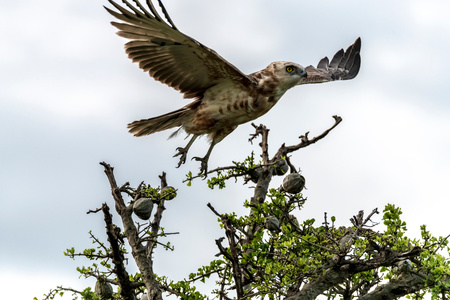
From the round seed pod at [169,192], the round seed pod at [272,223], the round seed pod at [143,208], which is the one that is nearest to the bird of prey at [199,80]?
the round seed pod at [169,192]

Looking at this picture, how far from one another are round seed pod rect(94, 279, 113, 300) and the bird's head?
275 centimetres

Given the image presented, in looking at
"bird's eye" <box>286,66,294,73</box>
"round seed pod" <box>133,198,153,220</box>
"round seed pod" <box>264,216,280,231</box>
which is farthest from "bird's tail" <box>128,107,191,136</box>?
"round seed pod" <box>264,216,280,231</box>

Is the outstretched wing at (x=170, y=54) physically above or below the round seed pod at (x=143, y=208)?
above

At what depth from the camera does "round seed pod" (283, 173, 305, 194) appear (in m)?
5.88

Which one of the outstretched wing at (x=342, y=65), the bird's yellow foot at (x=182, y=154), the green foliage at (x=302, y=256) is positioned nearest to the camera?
the green foliage at (x=302, y=256)

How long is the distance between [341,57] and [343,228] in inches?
147

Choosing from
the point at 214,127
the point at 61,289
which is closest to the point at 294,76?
the point at 214,127

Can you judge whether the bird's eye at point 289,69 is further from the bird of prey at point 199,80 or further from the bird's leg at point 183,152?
the bird's leg at point 183,152

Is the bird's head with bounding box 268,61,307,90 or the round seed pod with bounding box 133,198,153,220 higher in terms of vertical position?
the bird's head with bounding box 268,61,307,90

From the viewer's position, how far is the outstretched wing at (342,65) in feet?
28.5

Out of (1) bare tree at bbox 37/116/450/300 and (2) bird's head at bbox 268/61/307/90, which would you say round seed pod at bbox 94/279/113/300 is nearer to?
(1) bare tree at bbox 37/116/450/300

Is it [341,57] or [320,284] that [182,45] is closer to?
[320,284]

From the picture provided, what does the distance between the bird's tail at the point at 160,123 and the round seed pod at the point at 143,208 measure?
1583 mm

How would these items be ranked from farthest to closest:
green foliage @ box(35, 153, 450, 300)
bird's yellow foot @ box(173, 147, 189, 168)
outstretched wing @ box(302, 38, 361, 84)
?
outstretched wing @ box(302, 38, 361, 84), bird's yellow foot @ box(173, 147, 189, 168), green foliage @ box(35, 153, 450, 300)
